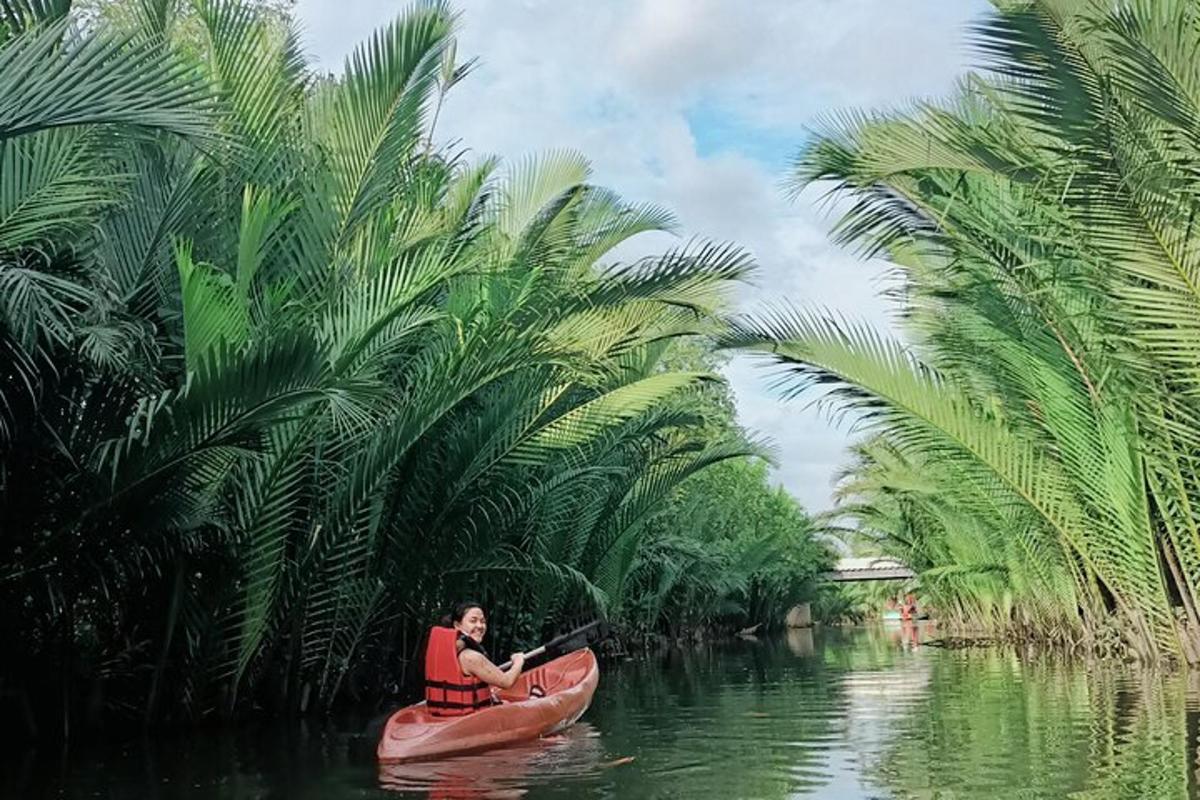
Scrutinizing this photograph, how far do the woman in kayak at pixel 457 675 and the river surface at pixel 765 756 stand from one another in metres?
0.59

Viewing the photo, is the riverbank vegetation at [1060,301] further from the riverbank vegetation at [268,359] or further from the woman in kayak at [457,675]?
the woman in kayak at [457,675]

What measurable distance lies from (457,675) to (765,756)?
2588mm

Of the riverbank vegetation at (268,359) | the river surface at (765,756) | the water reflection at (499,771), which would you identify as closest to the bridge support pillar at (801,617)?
the riverbank vegetation at (268,359)

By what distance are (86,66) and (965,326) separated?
10529 millimetres

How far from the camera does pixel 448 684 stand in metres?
10.0

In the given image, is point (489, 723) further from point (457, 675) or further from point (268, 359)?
point (268, 359)

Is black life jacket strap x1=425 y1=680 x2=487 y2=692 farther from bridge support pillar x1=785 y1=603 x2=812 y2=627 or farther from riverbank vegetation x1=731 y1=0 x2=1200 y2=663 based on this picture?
bridge support pillar x1=785 y1=603 x2=812 y2=627

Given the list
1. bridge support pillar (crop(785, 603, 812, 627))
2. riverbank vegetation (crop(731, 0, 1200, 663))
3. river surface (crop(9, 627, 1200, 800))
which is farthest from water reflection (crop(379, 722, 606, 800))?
→ bridge support pillar (crop(785, 603, 812, 627))

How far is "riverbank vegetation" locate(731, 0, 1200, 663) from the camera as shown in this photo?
8969 mm

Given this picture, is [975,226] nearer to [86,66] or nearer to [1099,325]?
[1099,325]

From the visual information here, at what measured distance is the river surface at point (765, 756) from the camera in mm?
7055

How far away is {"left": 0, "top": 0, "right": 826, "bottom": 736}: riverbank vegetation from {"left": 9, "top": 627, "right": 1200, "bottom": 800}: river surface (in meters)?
1.03

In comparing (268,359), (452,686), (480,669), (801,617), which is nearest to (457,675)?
(452,686)

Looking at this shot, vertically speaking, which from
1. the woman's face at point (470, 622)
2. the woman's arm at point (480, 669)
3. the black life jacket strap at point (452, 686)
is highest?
the woman's face at point (470, 622)
